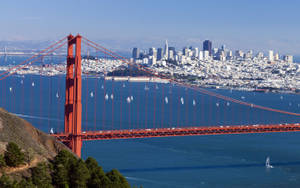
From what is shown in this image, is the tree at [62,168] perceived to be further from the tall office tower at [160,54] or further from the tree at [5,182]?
the tall office tower at [160,54]

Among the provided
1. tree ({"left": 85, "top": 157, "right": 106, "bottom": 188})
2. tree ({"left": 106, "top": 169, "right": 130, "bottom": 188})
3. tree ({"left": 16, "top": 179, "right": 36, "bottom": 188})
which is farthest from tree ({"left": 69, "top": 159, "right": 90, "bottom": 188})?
tree ({"left": 16, "top": 179, "right": 36, "bottom": 188})

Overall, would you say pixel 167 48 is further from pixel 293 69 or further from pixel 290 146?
pixel 290 146

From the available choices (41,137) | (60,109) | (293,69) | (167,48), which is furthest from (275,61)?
(41,137)

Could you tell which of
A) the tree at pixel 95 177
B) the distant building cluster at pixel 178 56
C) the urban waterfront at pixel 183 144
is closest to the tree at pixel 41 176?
the tree at pixel 95 177

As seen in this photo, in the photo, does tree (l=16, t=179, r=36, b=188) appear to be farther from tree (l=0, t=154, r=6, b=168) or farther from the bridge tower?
the bridge tower

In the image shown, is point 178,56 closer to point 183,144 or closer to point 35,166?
point 183,144

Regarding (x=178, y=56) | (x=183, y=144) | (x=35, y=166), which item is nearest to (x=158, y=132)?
(x=183, y=144)
